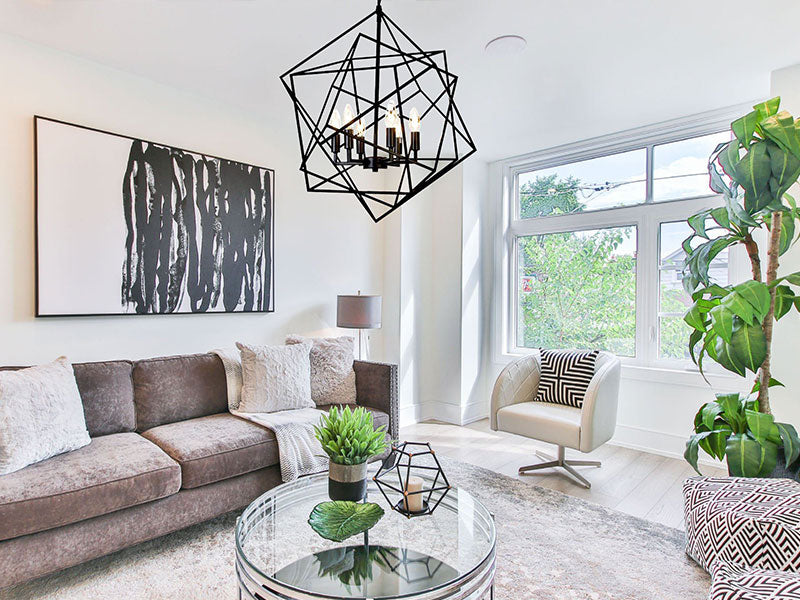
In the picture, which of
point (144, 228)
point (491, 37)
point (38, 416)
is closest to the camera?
point (38, 416)

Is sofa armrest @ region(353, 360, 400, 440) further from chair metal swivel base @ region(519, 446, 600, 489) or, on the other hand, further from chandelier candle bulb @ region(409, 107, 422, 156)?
chandelier candle bulb @ region(409, 107, 422, 156)

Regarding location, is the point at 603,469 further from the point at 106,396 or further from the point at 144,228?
the point at 144,228

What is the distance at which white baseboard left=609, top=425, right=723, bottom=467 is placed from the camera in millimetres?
3580

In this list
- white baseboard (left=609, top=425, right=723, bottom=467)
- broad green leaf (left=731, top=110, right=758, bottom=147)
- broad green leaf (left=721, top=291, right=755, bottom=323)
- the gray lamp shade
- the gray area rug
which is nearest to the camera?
the gray area rug

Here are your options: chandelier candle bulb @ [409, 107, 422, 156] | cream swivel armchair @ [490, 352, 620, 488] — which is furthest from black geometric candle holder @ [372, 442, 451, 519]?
cream swivel armchair @ [490, 352, 620, 488]

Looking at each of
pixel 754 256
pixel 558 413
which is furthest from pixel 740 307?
pixel 558 413

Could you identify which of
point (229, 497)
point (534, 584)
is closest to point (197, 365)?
point (229, 497)

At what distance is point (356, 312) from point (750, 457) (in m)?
2.64

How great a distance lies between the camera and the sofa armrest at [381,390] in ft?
10.5

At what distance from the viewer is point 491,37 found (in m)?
2.55

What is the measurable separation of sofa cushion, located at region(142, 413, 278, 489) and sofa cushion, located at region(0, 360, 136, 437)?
15 cm

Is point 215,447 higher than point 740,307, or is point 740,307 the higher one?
point 740,307

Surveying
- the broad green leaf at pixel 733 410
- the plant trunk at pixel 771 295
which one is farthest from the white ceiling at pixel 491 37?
the broad green leaf at pixel 733 410

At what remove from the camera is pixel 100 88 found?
289cm
